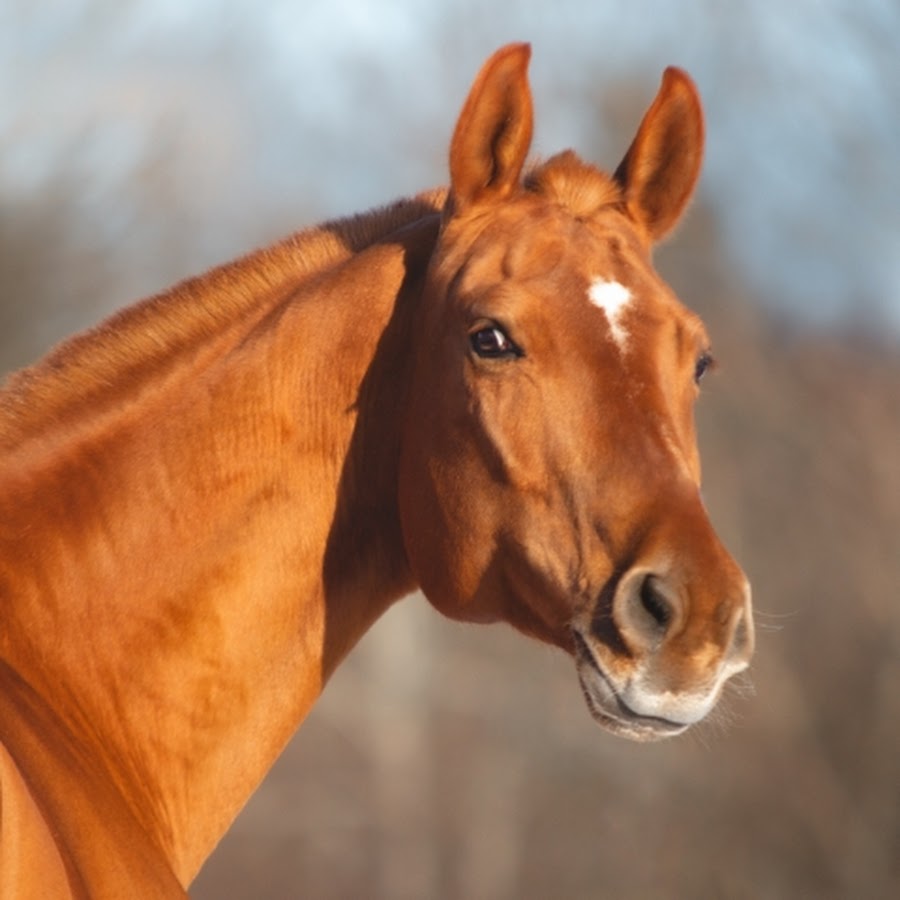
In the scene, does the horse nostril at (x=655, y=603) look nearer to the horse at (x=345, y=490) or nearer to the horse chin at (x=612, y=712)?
the horse at (x=345, y=490)

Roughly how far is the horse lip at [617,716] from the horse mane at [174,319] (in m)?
0.80

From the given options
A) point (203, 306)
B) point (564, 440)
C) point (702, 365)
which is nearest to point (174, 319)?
point (203, 306)

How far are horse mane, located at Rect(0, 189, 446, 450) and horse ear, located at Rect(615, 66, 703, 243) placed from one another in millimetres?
354

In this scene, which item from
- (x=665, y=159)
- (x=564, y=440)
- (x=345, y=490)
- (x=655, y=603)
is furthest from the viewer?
(x=665, y=159)

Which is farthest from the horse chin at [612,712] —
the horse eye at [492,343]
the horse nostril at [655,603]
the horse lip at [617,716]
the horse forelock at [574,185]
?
the horse forelock at [574,185]

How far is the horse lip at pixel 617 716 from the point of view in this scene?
6.06 ft

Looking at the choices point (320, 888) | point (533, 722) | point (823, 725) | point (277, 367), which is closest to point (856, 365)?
point (823, 725)

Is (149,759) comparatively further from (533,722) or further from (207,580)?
(533,722)

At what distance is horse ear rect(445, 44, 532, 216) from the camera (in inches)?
85.9

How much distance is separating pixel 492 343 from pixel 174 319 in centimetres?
54

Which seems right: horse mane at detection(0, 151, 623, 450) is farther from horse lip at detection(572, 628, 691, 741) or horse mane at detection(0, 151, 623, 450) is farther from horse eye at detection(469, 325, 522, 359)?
horse lip at detection(572, 628, 691, 741)

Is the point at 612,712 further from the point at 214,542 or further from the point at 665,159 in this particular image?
the point at 665,159

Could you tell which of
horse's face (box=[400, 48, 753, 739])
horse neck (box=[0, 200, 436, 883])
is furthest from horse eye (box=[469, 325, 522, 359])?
horse neck (box=[0, 200, 436, 883])

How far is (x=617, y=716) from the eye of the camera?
1.87 meters
